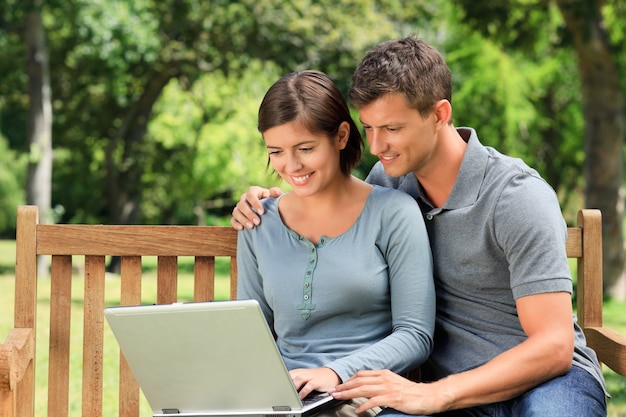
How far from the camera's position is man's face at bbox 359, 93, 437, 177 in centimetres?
261

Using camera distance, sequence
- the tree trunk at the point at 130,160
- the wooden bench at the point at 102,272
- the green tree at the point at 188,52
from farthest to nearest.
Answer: the tree trunk at the point at 130,160 < the green tree at the point at 188,52 < the wooden bench at the point at 102,272

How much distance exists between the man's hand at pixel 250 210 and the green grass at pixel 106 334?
270 cm

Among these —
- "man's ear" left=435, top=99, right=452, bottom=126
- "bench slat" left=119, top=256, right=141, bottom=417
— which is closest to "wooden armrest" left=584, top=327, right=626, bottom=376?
"man's ear" left=435, top=99, right=452, bottom=126

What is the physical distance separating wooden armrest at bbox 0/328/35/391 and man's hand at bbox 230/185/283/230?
758 mm

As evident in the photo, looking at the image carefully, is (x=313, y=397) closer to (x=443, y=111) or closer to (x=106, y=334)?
(x=443, y=111)

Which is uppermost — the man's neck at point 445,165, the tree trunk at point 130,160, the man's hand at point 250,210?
the man's neck at point 445,165

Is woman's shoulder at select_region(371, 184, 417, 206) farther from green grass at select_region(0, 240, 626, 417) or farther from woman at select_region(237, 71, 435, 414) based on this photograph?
green grass at select_region(0, 240, 626, 417)

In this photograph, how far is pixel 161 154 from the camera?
1928cm

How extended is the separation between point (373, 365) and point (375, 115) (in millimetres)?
703

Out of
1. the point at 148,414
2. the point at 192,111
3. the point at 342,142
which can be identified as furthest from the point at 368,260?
the point at 192,111

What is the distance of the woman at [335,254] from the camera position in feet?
8.79

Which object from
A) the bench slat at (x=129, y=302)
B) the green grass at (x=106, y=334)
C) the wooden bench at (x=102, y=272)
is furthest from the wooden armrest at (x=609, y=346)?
the green grass at (x=106, y=334)

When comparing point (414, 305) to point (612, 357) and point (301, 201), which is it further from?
point (612, 357)

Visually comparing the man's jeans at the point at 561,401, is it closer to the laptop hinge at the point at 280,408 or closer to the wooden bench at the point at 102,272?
the laptop hinge at the point at 280,408
